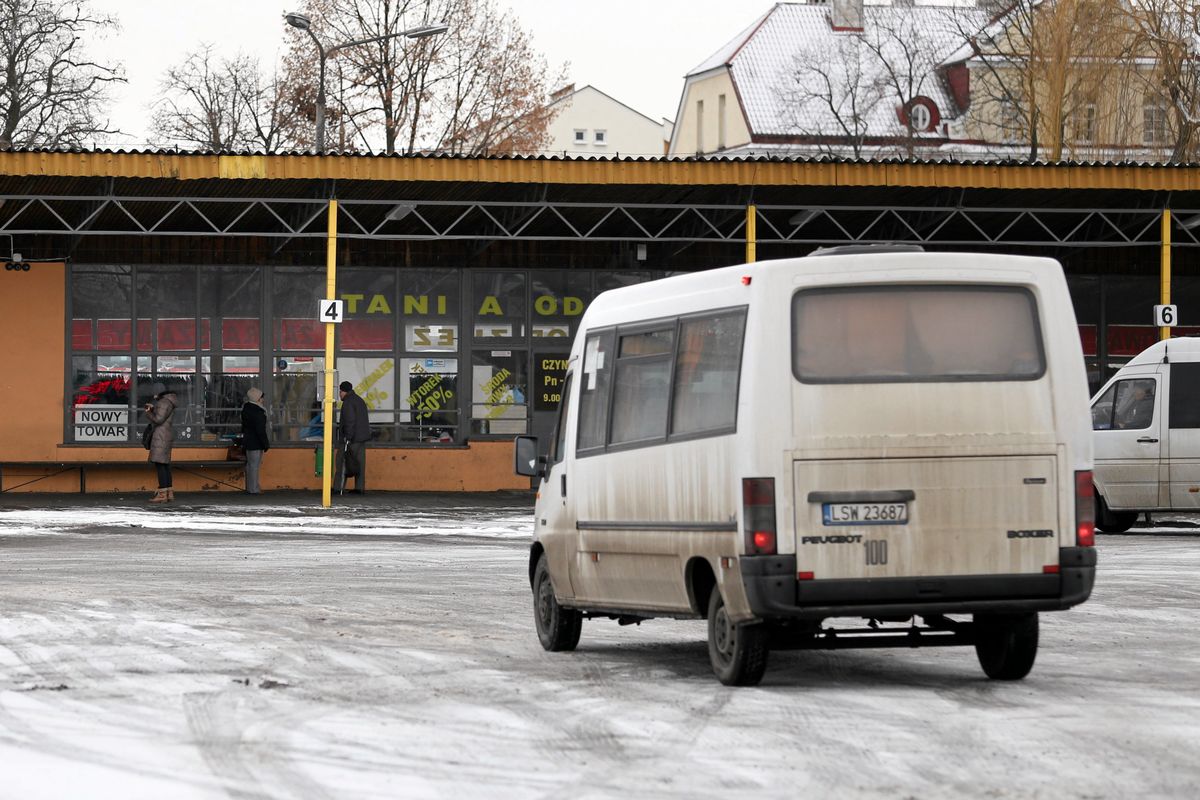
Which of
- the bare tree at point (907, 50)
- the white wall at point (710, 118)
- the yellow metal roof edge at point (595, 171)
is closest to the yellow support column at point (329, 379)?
the yellow metal roof edge at point (595, 171)

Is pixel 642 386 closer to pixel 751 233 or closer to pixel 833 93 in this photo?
pixel 751 233

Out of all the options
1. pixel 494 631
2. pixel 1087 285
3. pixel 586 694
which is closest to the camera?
pixel 586 694

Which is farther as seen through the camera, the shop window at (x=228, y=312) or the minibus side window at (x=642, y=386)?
the shop window at (x=228, y=312)

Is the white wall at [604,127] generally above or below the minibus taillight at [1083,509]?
above

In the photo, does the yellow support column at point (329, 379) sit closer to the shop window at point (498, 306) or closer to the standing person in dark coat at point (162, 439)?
the standing person in dark coat at point (162, 439)

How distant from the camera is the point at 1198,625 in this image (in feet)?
42.4

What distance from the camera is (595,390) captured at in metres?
11.5

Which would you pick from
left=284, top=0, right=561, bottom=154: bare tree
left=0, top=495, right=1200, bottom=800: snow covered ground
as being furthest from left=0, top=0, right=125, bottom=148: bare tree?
left=0, top=495, right=1200, bottom=800: snow covered ground

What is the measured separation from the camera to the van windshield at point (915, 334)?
31.2ft

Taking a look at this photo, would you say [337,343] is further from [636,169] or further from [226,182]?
[636,169]

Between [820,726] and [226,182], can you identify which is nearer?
[820,726]

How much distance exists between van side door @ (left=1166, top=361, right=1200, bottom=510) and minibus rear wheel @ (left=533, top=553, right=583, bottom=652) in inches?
514

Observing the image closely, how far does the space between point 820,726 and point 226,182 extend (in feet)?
69.5

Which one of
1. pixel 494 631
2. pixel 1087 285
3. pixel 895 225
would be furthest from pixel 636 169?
pixel 494 631
